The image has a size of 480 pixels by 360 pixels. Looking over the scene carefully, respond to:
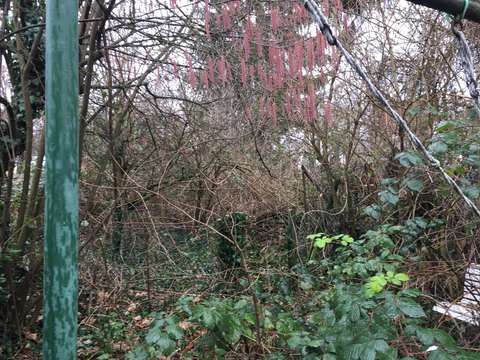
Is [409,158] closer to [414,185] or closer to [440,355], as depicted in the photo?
[414,185]

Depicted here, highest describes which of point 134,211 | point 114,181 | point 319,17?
point 319,17

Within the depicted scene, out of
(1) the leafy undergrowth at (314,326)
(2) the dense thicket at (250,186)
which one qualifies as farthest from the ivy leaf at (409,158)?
(1) the leafy undergrowth at (314,326)

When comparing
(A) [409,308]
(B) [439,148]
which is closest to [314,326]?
(A) [409,308]

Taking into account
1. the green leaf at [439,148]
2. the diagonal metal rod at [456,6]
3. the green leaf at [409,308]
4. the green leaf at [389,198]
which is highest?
the diagonal metal rod at [456,6]

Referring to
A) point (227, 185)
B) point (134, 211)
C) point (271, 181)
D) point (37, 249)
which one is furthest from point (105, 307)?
point (271, 181)

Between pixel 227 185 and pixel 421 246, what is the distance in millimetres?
3507

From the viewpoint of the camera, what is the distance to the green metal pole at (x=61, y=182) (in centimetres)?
100

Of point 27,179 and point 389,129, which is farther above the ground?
point 389,129

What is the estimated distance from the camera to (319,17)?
135 cm

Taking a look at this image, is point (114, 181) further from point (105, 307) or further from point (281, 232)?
point (281, 232)

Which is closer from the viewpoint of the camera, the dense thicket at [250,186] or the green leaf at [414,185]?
the dense thicket at [250,186]

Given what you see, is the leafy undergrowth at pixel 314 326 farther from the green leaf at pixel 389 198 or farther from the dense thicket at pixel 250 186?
the green leaf at pixel 389 198

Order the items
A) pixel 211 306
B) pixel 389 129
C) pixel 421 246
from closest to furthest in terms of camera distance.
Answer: pixel 211 306 → pixel 421 246 → pixel 389 129

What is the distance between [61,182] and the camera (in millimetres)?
998
